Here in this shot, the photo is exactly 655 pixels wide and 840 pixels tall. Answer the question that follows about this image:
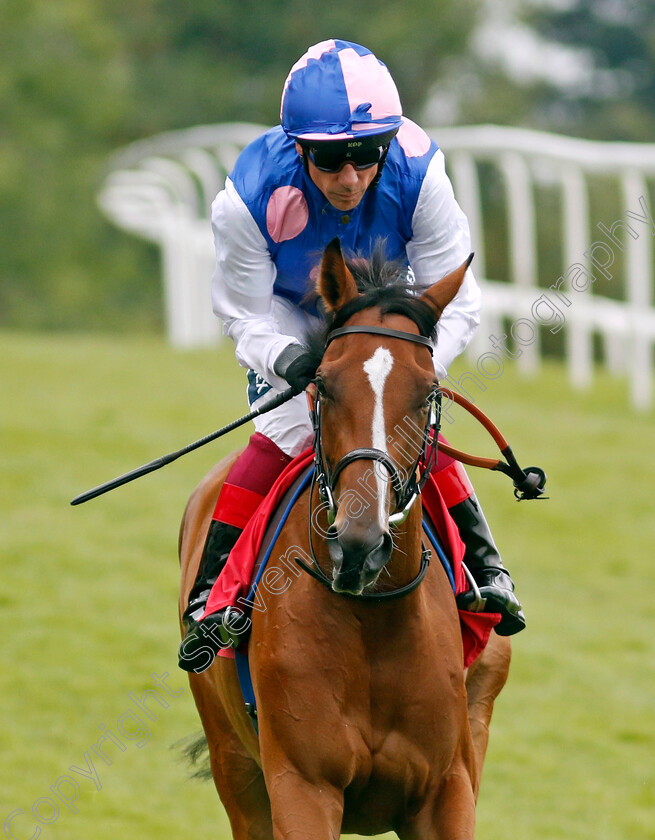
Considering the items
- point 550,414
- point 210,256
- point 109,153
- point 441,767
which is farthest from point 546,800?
point 109,153

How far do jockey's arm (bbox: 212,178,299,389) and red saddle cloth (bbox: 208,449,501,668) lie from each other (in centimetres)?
38

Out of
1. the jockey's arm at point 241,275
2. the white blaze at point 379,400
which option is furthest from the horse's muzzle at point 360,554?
the jockey's arm at point 241,275

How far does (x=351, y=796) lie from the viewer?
3553mm

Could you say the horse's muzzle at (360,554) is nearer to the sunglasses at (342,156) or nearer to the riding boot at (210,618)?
the riding boot at (210,618)

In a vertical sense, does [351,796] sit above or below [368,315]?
below

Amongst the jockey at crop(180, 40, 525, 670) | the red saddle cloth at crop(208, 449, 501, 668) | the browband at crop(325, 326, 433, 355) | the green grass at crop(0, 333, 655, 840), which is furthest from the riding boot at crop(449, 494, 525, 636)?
the green grass at crop(0, 333, 655, 840)

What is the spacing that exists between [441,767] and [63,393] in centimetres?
1067

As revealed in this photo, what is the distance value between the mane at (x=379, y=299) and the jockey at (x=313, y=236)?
0.44 feet

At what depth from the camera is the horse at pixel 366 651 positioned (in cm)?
321

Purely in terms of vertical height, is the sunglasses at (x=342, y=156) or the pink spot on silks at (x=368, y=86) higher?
the pink spot on silks at (x=368, y=86)

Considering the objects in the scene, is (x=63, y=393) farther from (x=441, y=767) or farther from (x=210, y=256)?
(x=441, y=767)

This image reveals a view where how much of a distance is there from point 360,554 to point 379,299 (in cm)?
76

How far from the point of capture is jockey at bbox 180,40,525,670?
3723 millimetres

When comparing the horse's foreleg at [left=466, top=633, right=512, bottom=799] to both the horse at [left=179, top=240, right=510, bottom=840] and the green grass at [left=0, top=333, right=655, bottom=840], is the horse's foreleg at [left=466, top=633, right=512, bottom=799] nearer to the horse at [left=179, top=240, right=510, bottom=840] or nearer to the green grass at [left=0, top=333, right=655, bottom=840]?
the horse at [left=179, top=240, right=510, bottom=840]
